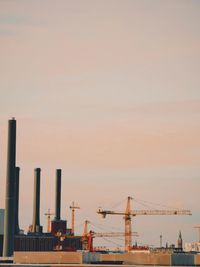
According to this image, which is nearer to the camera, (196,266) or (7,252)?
(196,266)

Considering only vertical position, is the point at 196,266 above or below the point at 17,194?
below

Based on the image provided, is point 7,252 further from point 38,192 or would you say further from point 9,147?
point 38,192

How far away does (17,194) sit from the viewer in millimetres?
184625

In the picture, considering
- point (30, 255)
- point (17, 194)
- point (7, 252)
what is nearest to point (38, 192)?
point (17, 194)

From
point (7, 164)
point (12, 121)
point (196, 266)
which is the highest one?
point (12, 121)

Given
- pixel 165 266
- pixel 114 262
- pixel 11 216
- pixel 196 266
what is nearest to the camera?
pixel 165 266

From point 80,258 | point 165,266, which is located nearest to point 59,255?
point 80,258

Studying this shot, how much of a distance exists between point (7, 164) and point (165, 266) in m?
60.2

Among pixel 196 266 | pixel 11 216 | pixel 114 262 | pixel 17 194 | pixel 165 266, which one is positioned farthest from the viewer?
pixel 17 194

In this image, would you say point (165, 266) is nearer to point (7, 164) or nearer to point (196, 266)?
point (196, 266)

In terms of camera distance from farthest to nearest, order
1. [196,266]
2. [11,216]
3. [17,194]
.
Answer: [17,194], [11,216], [196,266]

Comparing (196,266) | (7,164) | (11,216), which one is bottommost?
(196,266)

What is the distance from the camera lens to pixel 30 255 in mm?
114188

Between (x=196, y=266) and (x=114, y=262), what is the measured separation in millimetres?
16447
